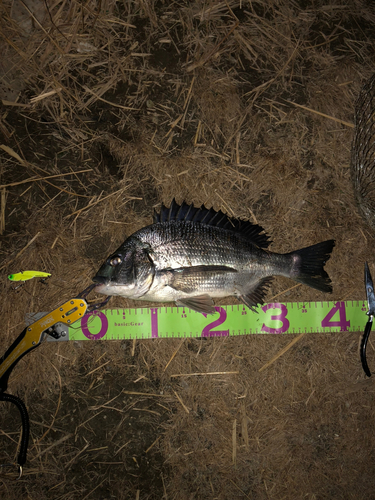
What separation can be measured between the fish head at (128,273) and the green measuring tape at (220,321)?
0.60m

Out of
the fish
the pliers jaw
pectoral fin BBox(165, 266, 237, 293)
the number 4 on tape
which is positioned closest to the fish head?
the fish

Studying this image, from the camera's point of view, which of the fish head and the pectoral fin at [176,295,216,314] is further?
the pectoral fin at [176,295,216,314]

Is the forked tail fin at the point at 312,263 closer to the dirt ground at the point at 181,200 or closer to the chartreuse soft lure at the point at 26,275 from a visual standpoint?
the dirt ground at the point at 181,200

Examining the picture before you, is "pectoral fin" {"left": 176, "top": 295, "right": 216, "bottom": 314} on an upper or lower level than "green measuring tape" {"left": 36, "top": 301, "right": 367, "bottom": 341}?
upper

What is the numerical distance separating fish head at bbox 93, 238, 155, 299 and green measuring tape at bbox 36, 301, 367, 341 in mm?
601

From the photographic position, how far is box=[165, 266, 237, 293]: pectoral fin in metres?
2.99

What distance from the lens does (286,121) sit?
3676 mm

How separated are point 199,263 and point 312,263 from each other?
1.31 meters

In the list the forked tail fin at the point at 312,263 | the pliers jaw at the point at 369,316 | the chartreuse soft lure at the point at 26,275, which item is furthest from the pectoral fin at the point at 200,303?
the pliers jaw at the point at 369,316

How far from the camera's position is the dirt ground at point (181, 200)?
3.40m

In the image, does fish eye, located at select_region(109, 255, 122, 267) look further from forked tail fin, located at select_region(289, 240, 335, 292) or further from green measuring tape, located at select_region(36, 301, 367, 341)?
forked tail fin, located at select_region(289, 240, 335, 292)

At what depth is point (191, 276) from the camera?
9.93 ft

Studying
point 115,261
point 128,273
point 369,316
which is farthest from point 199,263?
point 369,316

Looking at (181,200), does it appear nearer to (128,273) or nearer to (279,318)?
(128,273)
